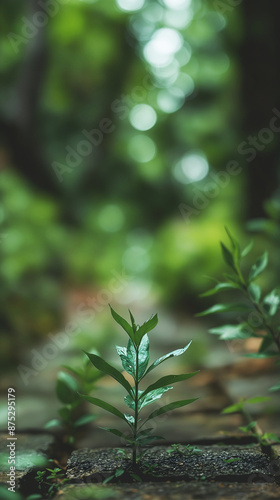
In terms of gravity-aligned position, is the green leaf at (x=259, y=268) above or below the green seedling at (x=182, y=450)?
above

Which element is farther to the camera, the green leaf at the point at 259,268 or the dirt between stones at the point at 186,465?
the green leaf at the point at 259,268

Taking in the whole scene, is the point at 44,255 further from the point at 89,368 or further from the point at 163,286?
the point at 89,368

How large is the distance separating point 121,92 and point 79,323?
16.6 ft

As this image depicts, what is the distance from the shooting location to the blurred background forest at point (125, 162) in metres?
3.72

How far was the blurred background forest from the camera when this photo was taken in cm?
372

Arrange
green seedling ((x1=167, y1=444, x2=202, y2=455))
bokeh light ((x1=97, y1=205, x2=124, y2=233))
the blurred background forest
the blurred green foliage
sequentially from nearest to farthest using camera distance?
1. green seedling ((x1=167, y1=444, x2=202, y2=455))
2. the blurred background forest
3. the blurred green foliage
4. bokeh light ((x1=97, y1=205, x2=124, y2=233))

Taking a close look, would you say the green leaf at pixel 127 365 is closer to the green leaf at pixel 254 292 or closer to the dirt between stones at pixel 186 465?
the dirt between stones at pixel 186 465

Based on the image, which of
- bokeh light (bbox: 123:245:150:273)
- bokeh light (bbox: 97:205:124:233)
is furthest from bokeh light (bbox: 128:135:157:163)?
bokeh light (bbox: 123:245:150:273)

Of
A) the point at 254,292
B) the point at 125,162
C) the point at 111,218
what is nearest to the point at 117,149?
the point at 125,162

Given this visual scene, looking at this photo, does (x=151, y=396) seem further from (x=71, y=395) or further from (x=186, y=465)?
(x=71, y=395)

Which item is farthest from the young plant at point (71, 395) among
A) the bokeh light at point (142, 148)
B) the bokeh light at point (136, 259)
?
the bokeh light at point (142, 148)

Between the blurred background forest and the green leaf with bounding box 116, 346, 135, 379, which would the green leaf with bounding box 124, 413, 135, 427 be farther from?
the blurred background forest

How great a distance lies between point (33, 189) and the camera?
5.79 m

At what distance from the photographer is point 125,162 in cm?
718
